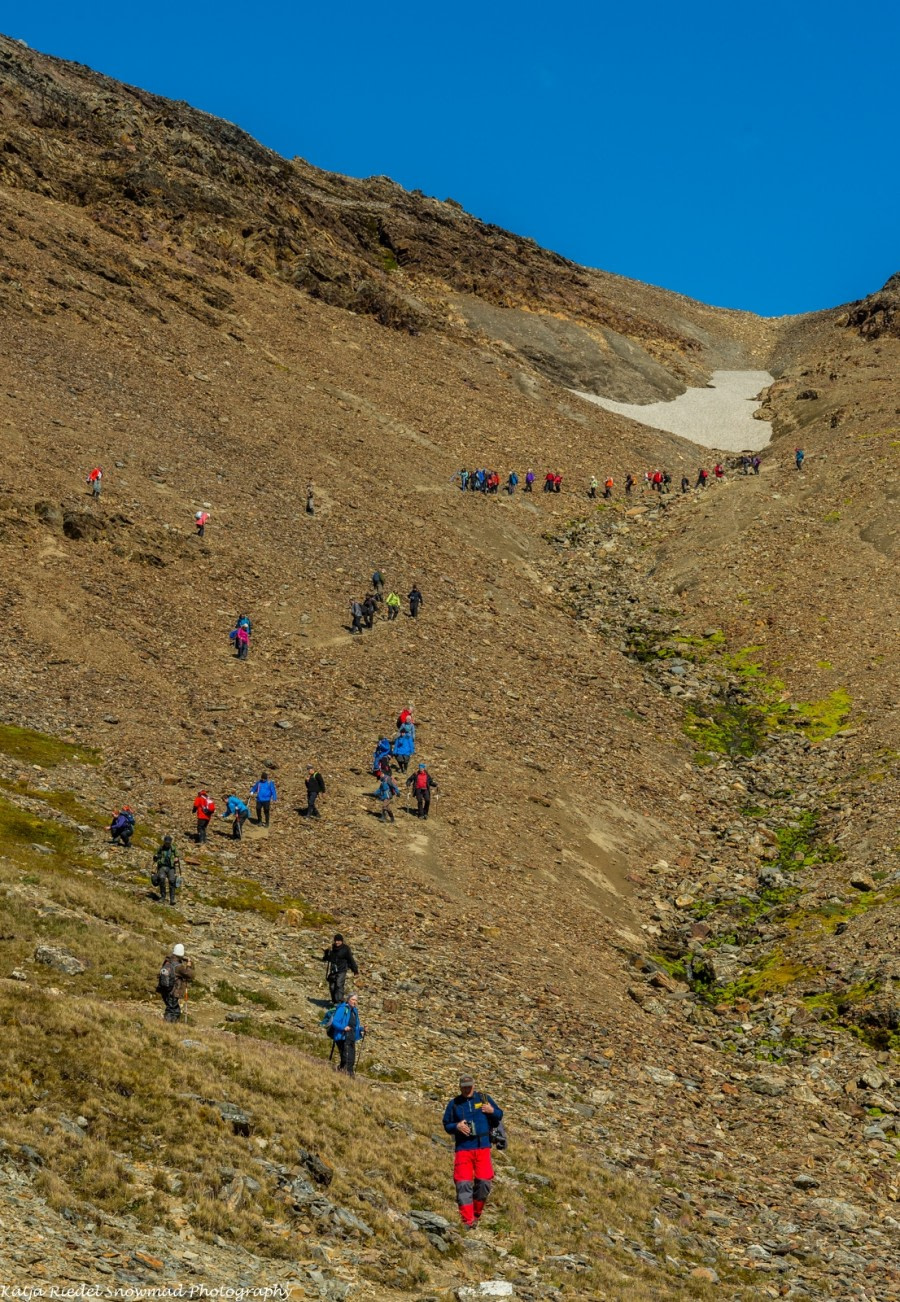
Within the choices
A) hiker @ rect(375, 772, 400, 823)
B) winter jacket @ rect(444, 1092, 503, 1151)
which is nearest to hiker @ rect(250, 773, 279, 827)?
hiker @ rect(375, 772, 400, 823)

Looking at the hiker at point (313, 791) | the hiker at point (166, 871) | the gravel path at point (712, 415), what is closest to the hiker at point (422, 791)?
the hiker at point (313, 791)

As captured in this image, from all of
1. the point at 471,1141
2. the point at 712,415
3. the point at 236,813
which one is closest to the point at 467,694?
the point at 236,813

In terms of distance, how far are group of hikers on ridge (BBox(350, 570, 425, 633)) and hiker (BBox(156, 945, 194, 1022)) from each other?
32081 mm

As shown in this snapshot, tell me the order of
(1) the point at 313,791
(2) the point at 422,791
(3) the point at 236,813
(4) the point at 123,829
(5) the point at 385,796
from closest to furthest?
(4) the point at 123,829, (3) the point at 236,813, (1) the point at 313,791, (5) the point at 385,796, (2) the point at 422,791

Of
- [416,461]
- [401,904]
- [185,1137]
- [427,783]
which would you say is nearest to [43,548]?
[427,783]

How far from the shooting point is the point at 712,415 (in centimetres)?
10669

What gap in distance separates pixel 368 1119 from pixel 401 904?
14.1 metres

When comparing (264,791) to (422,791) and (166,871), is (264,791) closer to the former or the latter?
(422,791)

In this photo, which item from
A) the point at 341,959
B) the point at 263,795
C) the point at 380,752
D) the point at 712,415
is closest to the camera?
the point at 341,959

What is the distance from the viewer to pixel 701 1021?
33.5m

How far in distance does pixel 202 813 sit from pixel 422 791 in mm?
8399

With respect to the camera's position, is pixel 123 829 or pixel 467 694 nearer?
pixel 123 829

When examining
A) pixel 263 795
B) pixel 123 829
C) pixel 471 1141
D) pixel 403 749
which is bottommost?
pixel 471 1141

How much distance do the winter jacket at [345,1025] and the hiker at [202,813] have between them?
13.3 meters
